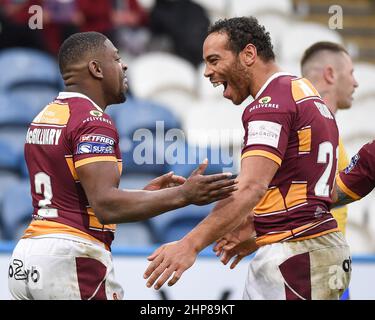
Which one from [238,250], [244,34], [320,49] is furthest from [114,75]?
[320,49]

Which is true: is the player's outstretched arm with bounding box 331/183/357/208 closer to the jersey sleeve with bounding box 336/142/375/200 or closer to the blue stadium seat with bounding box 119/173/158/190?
the jersey sleeve with bounding box 336/142/375/200

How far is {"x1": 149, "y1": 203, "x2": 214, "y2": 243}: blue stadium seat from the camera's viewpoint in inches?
298

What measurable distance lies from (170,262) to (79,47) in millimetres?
1275

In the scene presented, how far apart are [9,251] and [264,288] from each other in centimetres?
289

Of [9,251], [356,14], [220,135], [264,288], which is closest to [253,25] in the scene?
[264,288]

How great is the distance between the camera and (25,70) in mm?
9328

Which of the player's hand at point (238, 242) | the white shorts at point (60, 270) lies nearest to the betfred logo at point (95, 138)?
the white shorts at point (60, 270)

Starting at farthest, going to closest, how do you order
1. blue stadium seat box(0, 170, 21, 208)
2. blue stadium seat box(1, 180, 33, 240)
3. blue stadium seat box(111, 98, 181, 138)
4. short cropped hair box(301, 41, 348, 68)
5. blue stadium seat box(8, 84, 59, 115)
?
blue stadium seat box(8, 84, 59, 115) → blue stadium seat box(111, 98, 181, 138) → blue stadium seat box(0, 170, 21, 208) → blue stadium seat box(1, 180, 33, 240) → short cropped hair box(301, 41, 348, 68)

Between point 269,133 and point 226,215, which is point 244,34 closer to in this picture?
point 269,133

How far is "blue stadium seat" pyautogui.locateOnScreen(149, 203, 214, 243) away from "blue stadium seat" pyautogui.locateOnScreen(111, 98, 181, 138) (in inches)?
40.4

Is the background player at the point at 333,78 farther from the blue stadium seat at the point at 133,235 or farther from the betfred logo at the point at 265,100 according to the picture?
the blue stadium seat at the point at 133,235

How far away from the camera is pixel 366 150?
4.75m

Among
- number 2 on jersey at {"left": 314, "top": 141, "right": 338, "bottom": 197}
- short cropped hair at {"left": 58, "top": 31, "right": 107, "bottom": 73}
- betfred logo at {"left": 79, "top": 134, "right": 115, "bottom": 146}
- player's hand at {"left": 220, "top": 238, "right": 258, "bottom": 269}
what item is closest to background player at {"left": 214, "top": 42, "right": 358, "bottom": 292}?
player's hand at {"left": 220, "top": 238, "right": 258, "bottom": 269}

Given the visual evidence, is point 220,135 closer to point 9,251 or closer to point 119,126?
point 119,126
